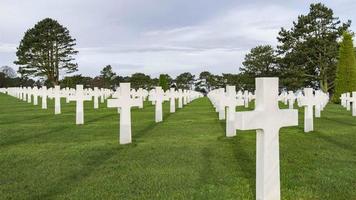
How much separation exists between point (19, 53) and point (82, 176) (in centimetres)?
6434

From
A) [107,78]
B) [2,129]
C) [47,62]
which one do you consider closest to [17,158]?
[2,129]

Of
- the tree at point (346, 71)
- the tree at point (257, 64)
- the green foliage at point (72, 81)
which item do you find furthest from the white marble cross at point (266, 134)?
the tree at point (257, 64)

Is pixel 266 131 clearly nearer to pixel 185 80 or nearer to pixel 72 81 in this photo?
pixel 72 81

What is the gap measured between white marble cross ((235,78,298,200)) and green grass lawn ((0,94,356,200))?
40 centimetres

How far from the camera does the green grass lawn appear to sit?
5570 mm

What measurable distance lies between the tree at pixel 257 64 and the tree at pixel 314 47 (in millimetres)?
21122

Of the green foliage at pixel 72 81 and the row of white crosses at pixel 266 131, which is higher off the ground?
the green foliage at pixel 72 81

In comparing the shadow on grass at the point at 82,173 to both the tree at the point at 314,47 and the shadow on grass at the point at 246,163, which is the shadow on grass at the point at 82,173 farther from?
the tree at the point at 314,47

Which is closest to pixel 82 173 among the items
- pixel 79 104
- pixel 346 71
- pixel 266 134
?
pixel 266 134

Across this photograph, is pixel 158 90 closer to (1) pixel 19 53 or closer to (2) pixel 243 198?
(2) pixel 243 198

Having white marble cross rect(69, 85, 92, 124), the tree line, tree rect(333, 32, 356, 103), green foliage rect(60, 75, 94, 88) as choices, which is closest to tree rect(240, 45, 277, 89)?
the tree line

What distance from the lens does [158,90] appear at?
50.6 feet

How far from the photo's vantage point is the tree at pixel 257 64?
75.8 meters

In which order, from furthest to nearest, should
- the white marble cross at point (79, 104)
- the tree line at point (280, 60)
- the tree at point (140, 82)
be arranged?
the tree at point (140, 82) → the tree line at point (280, 60) → the white marble cross at point (79, 104)
